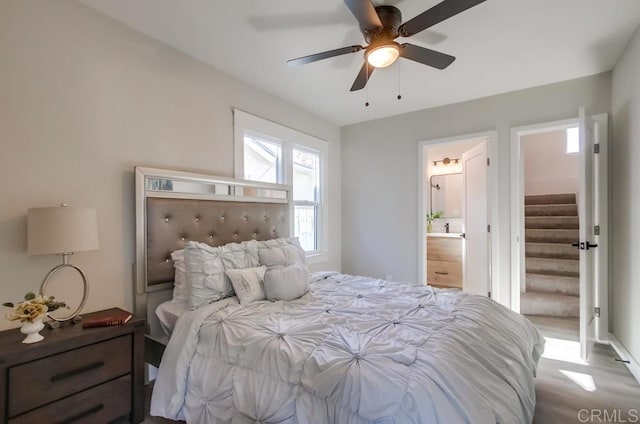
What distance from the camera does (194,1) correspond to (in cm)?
197

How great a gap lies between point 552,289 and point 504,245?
1.58m

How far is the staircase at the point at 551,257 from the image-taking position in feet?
13.0

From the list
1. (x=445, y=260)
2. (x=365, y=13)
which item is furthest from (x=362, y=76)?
(x=445, y=260)

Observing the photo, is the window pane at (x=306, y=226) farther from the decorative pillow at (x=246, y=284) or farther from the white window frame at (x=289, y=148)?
the decorative pillow at (x=246, y=284)

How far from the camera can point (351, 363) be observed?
1259 millimetres

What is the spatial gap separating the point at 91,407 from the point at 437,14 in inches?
112

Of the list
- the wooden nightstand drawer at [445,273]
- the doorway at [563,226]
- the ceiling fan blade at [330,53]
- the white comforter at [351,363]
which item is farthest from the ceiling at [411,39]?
the wooden nightstand drawer at [445,273]

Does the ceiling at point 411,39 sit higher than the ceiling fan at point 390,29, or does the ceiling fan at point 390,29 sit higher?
the ceiling at point 411,39

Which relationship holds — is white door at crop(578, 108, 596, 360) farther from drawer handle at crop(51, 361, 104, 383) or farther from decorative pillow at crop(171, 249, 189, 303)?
drawer handle at crop(51, 361, 104, 383)

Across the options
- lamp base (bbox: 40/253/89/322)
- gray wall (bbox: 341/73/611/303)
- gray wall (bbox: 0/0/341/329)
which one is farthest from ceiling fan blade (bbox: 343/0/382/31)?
gray wall (bbox: 341/73/611/303)

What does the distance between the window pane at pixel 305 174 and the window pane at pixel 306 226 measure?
0.16 m

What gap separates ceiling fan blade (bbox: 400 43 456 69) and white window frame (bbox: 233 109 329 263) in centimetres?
173

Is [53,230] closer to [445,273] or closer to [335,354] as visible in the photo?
[335,354]

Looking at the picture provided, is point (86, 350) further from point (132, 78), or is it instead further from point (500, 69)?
point (500, 69)
